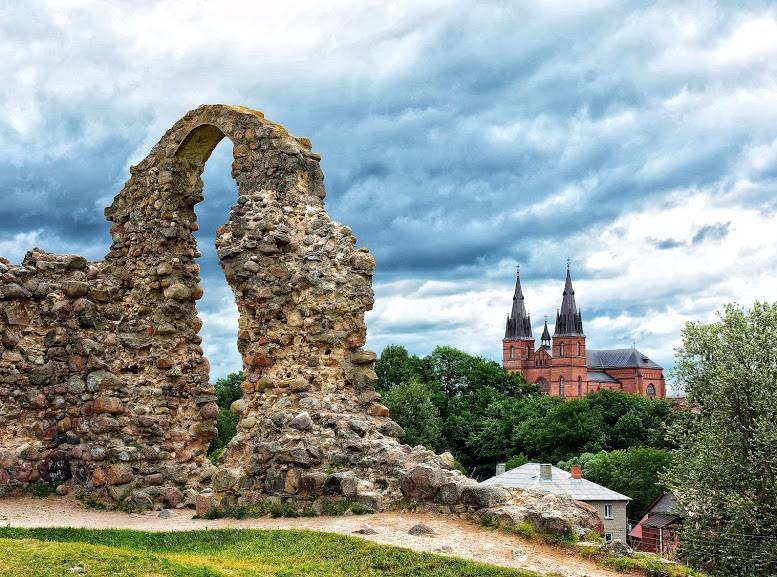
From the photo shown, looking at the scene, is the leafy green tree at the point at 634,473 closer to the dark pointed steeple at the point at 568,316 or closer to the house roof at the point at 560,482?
the house roof at the point at 560,482

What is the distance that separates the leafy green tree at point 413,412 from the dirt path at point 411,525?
42.5 meters

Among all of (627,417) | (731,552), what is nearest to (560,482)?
(731,552)

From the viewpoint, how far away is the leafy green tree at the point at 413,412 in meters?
55.2

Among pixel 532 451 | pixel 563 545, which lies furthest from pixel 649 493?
pixel 563 545

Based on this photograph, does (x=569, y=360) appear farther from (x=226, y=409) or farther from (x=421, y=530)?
(x=421, y=530)

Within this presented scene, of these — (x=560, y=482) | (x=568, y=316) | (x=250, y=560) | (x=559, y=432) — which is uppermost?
(x=568, y=316)

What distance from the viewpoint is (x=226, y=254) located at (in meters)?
12.7

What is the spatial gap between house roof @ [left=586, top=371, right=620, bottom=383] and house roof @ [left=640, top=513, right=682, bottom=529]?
115m

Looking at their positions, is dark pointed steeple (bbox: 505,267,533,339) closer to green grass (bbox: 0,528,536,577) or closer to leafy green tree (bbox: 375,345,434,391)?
leafy green tree (bbox: 375,345,434,391)

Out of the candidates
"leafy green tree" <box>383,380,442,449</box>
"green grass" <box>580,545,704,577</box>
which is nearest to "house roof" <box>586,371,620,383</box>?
"leafy green tree" <box>383,380,442,449</box>

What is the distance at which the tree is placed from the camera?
19953 mm

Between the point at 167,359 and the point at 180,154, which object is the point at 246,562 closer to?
the point at 167,359

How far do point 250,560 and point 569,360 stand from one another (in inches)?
5952

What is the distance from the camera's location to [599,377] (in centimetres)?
16000
